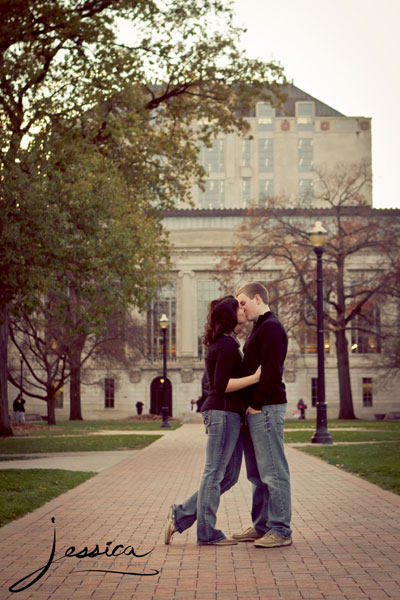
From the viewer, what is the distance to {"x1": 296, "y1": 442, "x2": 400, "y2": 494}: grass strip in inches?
501

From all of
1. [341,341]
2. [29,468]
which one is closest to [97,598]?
[29,468]

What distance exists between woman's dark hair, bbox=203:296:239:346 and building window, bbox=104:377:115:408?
64.4 meters

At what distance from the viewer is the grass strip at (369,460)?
12.7 m

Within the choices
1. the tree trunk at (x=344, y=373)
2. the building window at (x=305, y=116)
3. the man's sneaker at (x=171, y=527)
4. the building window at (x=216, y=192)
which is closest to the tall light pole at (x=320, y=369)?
the man's sneaker at (x=171, y=527)

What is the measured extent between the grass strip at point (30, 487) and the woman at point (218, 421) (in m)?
2.36

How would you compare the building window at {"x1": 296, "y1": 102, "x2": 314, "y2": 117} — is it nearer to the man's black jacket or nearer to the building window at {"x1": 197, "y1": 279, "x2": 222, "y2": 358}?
the building window at {"x1": 197, "y1": 279, "x2": 222, "y2": 358}

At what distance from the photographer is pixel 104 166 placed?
23859mm

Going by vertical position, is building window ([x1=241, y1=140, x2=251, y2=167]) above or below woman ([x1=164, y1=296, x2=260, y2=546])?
above

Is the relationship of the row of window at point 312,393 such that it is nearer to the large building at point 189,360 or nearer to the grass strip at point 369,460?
the large building at point 189,360

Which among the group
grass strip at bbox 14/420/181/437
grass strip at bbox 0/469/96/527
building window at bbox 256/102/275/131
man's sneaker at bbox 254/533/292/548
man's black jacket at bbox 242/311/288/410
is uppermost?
building window at bbox 256/102/275/131

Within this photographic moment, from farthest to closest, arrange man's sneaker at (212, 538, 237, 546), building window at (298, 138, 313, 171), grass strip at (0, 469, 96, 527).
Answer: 1. building window at (298, 138, 313, 171)
2. grass strip at (0, 469, 96, 527)
3. man's sneaker at (212, 538, 237, 546)

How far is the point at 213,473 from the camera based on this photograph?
23.4 ft

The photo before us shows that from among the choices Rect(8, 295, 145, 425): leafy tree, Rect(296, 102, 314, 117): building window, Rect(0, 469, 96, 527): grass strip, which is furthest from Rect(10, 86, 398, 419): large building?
Rect(0, 469, 96, 527): grass strip

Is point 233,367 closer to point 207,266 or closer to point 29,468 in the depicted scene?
point 29,468
